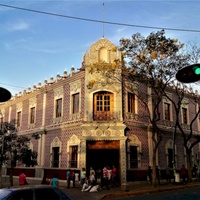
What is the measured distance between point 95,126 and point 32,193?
47.0 feet

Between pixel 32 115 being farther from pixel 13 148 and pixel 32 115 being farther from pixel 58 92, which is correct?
pixel 13 148

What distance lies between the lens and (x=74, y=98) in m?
23.5

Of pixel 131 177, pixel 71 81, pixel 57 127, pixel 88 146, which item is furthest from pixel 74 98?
pixel 131 177

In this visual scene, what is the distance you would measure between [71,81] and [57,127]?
168 inches

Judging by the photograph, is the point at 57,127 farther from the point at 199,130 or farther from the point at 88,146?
the point at 199,130

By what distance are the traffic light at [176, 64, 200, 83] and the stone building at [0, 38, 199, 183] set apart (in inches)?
585

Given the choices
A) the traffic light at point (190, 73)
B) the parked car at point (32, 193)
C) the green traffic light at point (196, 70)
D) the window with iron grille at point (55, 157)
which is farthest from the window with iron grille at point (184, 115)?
the green traffic light at point (196, 70)

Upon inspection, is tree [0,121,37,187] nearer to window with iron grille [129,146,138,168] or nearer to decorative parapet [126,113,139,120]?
window with iron grille [129,146,138,168]

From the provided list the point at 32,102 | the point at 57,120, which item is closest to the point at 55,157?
the point at 57,120

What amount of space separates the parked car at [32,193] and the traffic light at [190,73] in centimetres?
417

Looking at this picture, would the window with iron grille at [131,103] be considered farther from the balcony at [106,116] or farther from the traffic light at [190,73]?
the traffic light at [190,73]

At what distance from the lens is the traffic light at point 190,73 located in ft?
18.5

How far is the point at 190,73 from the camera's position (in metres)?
5.72

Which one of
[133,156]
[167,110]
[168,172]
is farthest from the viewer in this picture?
[167,110]
